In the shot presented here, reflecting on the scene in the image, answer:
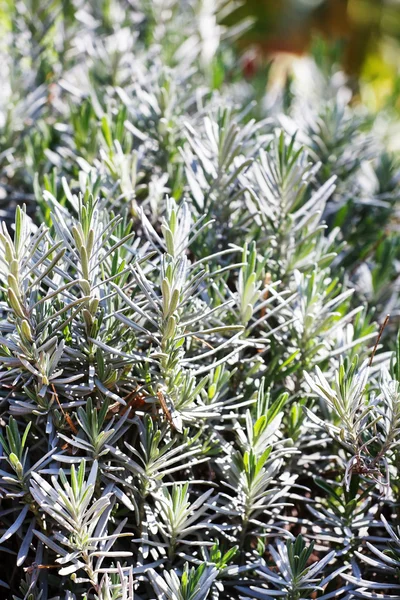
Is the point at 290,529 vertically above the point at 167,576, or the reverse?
the point at 167,576

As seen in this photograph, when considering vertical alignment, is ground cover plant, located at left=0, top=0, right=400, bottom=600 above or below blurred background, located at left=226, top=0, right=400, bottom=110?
below

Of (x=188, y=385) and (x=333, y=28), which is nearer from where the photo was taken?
(x=188, y=385)

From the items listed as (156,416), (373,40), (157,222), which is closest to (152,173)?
(157,222)

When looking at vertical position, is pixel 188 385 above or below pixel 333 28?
below

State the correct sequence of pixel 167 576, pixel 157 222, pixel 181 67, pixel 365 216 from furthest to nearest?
pixel 181 67 → pixel 365 216 → pixel 157 222 → pixel 167 576

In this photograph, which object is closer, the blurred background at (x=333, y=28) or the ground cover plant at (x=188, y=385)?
the ground cover plant at (x=188, y=385)

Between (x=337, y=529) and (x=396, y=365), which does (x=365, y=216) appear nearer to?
(x=396, y=365)

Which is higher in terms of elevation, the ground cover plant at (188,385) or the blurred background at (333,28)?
the blurred background at (333,28)

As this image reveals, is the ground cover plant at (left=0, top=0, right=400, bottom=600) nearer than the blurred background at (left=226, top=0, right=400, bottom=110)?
Yes
